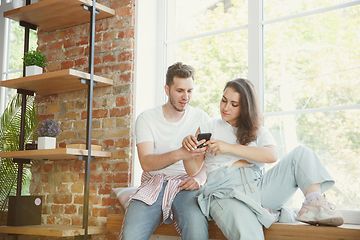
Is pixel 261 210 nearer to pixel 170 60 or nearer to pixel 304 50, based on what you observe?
pixel 304 50

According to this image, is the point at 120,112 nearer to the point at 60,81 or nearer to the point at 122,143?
the point at 122,143

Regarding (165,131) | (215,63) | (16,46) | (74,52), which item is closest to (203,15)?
(215,63)

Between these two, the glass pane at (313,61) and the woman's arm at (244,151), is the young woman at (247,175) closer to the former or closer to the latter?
the woman's arm at (244,151)

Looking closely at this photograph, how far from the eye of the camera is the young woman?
5.40ft

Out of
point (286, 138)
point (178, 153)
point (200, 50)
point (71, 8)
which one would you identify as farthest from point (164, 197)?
point (71, 8)

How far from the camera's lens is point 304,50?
89.7 inches

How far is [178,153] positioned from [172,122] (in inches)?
14.8

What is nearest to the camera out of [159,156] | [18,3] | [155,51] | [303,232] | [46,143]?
[303,232]

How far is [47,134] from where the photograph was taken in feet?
8.48

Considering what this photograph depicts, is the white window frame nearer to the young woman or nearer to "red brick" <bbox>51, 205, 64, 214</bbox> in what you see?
the young woman

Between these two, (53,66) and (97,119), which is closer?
(97,119)

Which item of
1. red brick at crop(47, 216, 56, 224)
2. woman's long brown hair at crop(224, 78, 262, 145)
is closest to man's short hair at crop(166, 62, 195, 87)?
woman's long brown hair at crop(224, 78, 262, 145)

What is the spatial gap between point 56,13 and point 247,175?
190cm

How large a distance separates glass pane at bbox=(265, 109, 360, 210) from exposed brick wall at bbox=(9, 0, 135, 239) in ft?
3.79
